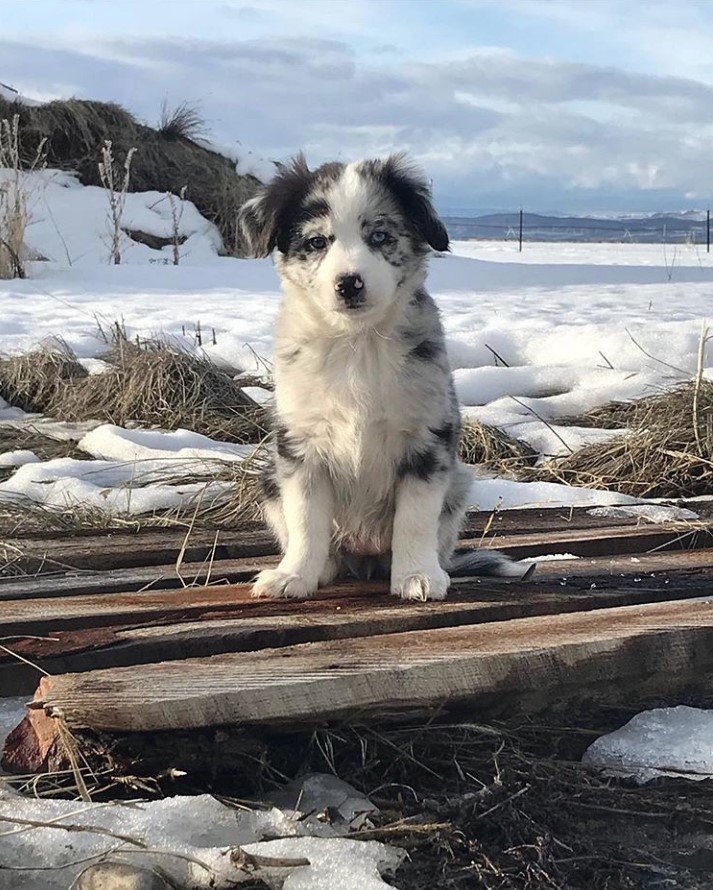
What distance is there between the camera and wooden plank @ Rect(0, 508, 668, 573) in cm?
381

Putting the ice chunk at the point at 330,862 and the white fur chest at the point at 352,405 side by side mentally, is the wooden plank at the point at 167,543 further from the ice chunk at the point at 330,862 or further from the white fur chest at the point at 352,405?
the ice chunk at the point at 330,862

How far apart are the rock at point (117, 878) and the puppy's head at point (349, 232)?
6.13 feet

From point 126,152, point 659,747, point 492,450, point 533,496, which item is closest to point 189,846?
point 659,747

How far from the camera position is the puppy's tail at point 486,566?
3.63m

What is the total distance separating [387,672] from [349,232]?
5.17ft

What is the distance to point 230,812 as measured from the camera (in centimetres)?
223

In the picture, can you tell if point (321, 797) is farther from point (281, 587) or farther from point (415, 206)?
point (415, 206)

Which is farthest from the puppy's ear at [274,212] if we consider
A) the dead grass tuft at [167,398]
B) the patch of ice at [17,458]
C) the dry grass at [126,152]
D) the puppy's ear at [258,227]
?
the dry grass at [126,152]

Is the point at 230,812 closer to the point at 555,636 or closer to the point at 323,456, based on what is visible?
the point at 555,636

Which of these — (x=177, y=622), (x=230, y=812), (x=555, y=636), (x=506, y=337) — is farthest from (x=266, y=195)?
(x=506, y=337)

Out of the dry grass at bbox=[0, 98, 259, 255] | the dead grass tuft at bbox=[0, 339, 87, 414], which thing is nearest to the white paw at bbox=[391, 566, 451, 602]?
the dead grass tuft at bbox=[0, 339, 87, 414]

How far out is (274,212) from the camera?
12.1 feet

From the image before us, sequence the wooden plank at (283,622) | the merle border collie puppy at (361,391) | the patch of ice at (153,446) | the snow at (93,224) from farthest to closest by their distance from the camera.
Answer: the snow at (93,224) < the patch of ice at (153,446) < the merle border collie puppy at (361,391) < the wooden plank at (283,622)

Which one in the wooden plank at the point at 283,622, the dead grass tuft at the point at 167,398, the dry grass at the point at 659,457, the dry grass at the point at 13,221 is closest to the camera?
the wooden plank at the point at 283,622
